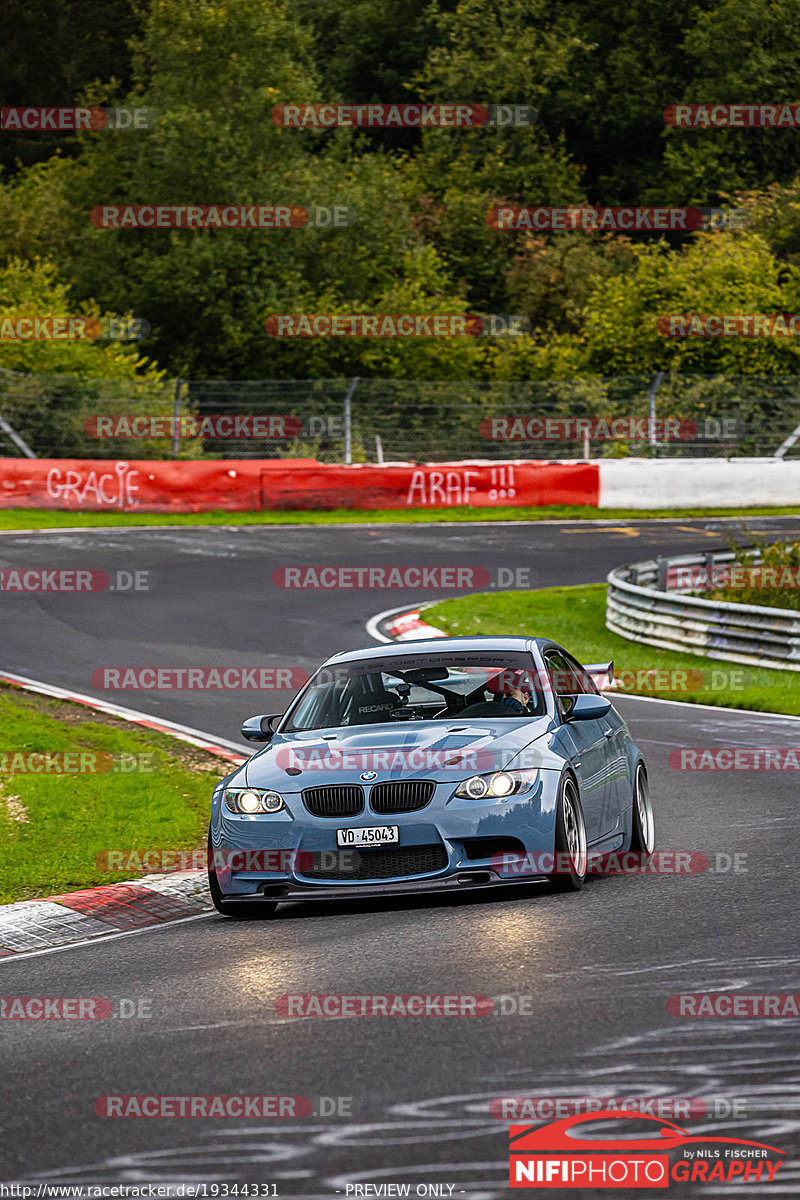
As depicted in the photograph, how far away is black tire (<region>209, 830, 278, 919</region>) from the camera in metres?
9.05

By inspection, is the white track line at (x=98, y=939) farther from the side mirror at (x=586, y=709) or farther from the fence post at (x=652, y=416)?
the fence post at (x=652, y=416)

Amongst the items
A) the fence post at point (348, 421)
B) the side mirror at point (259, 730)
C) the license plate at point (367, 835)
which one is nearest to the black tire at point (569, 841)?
the license plate at point (367, 835)

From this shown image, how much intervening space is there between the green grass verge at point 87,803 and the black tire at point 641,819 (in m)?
2.97

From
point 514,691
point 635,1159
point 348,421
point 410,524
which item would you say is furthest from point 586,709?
point 348,421

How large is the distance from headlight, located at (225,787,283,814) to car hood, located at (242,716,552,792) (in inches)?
1.9

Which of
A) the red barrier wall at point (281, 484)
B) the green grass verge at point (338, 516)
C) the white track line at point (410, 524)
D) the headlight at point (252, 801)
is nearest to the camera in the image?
the headlight at point (252, 801)

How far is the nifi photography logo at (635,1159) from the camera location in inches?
190

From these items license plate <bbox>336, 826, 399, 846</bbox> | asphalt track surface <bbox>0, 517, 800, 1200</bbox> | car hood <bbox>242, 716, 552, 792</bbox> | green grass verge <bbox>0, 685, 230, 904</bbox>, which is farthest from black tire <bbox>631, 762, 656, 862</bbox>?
green grass verge <bbox>0, 685, 230, 904</bbox>

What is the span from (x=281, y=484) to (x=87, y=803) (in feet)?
73.8

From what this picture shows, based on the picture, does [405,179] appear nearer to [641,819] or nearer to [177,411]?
[177,411]

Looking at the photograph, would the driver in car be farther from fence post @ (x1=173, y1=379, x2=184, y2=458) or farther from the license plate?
fence post @ (x1=173, y1=379, x2=184, y2=458)

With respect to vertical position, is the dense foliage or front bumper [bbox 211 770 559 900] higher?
the dense foliage

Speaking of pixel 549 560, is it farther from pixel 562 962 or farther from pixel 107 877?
pixel 562 962

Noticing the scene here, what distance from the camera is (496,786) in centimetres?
875
